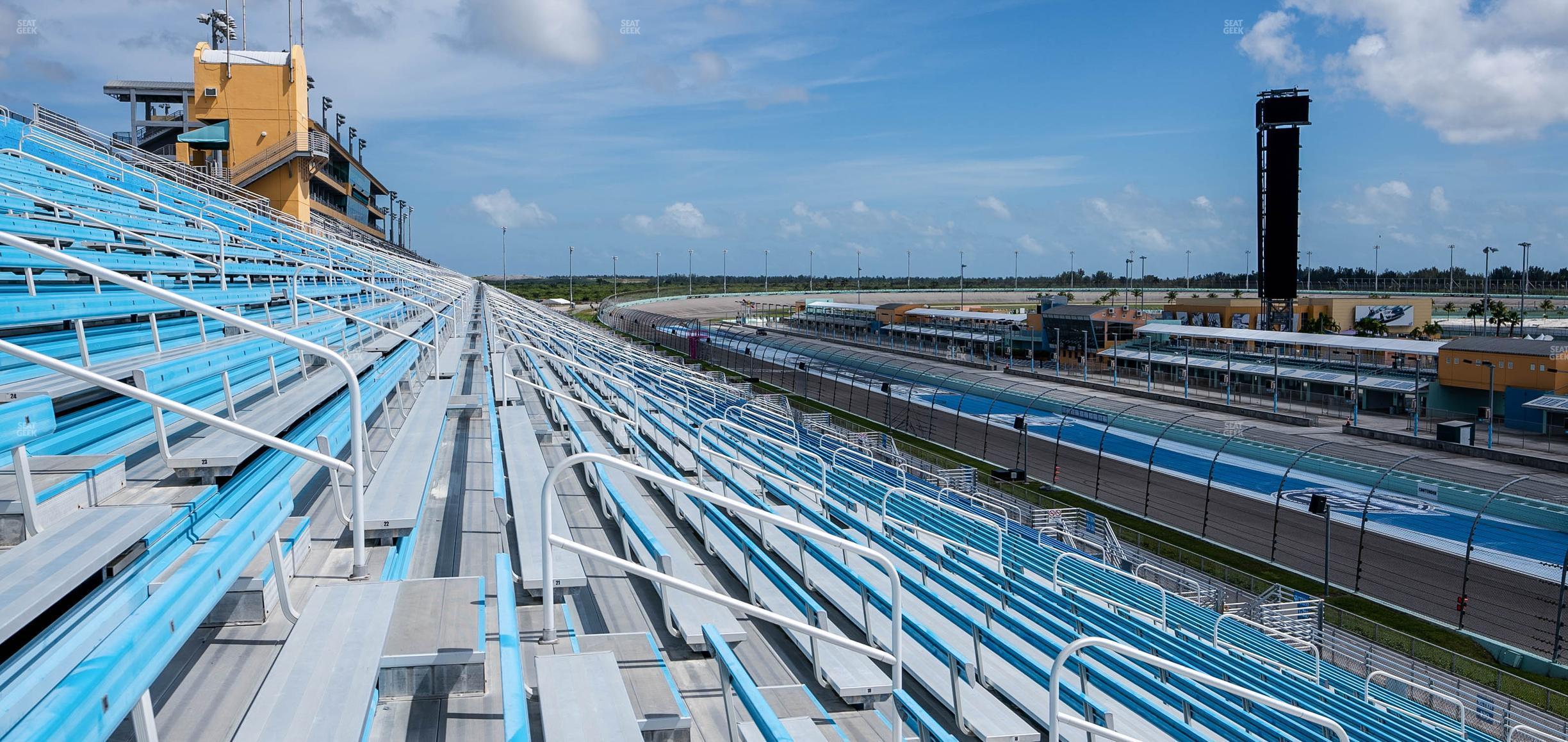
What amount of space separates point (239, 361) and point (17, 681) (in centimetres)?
518

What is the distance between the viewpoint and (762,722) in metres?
3.44

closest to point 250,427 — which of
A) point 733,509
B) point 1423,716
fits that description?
point 733,509

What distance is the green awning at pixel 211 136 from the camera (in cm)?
2902

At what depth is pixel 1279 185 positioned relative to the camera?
142 feet

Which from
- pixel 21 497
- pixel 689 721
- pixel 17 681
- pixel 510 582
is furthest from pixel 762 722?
pixel 21 497

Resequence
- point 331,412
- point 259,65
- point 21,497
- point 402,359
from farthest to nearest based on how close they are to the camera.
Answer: point 259,65
point 402,359
point 331,412
point 21,497

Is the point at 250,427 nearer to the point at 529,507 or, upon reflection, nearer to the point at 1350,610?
the point at 529,507

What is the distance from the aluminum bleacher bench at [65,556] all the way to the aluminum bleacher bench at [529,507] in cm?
137

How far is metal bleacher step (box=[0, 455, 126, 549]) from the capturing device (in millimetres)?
3086

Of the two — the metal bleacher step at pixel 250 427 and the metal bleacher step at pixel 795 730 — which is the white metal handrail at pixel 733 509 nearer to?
the metal bleacher step at pixel 795 730

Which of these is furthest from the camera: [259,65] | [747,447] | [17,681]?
[259,65]

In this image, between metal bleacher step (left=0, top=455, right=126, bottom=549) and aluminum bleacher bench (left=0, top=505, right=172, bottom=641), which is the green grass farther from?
metal bleacher step (left=0, top=455, right=126, bottom=549)

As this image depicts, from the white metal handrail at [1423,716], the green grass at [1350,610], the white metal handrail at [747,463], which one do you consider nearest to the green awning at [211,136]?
the green grass at [1350,610]

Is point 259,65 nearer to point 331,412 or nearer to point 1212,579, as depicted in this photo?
point 331,412
